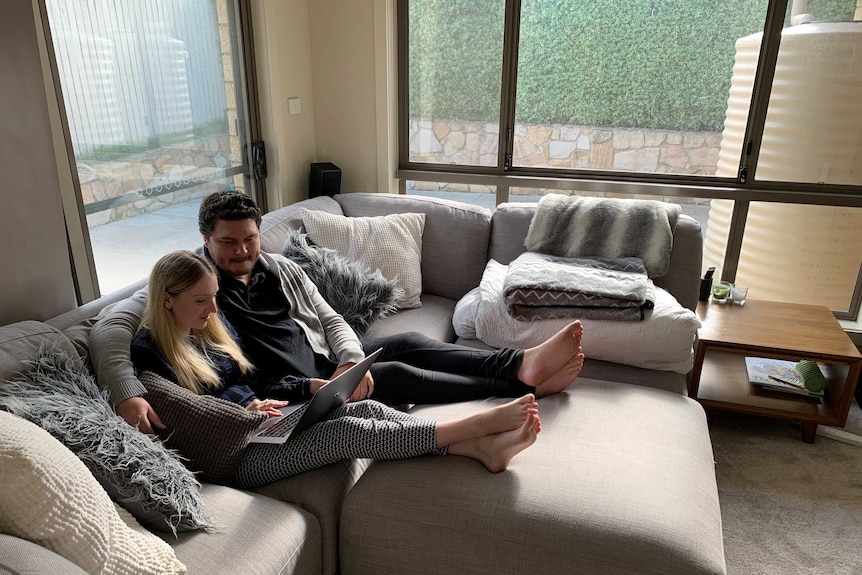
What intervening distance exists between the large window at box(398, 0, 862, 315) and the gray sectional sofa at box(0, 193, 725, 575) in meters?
1.51

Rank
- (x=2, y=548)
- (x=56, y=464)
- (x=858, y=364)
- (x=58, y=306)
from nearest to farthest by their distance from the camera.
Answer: (x=2, y=548) < (x=56, y=464) < (x=58, y=306) < (x=858, y=364)

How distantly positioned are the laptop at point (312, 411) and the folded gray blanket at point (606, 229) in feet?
3.86

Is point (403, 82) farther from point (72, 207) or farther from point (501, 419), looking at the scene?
point (501, 419)

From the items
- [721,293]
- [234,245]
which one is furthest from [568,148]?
[234,245]

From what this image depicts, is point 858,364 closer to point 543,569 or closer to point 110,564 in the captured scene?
point 543,569

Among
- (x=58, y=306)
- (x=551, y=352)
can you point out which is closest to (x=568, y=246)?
(x=551, y=352)

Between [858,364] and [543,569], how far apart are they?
160 centimetres

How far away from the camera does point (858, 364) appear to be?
7.38 feet

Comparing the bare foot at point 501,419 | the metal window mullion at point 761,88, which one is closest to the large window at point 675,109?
the metal window mullion at point 761,88

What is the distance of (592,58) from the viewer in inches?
114

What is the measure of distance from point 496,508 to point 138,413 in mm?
827

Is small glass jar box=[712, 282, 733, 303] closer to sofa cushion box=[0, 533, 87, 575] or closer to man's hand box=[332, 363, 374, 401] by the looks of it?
man's hand box=[332, 363, 374, 401]

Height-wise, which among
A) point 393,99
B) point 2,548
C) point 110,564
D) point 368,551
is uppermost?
point 393,99

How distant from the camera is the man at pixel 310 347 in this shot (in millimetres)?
1776
